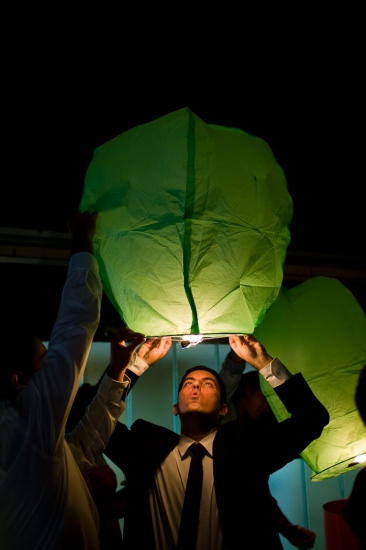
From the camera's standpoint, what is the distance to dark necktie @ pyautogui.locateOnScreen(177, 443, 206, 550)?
5.41 ft

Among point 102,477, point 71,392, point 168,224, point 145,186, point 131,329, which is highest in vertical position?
point 145,186

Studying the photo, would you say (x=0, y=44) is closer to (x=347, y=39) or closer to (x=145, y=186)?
(x=145, y=186)

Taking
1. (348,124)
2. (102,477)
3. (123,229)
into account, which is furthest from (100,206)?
(102,477)

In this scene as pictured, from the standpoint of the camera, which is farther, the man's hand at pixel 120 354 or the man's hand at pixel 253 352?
the man's hand at pixel 253 352

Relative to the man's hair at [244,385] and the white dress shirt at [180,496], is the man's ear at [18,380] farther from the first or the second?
the man's hair at [244,385]

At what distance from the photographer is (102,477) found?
8.81 feet

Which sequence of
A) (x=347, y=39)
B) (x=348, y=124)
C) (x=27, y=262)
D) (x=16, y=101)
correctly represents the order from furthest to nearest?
(x=27, y=262) → (x=348, y=124) → (x=16, y=101) → (x=347, y=39)

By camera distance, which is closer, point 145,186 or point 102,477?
point 145,186

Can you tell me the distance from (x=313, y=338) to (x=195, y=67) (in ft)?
4.71

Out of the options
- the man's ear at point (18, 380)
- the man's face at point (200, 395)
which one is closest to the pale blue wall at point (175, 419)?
the man's face at point (200, 395)

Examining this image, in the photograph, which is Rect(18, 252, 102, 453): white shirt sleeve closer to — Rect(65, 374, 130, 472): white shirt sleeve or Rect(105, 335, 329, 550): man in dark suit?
Rect(65, 374, 130, 472): white shirt sleeve

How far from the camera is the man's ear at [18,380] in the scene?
1417mm

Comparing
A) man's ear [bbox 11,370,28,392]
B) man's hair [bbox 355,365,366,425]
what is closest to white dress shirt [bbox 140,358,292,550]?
man's hair [bbox 355,365,366,425]

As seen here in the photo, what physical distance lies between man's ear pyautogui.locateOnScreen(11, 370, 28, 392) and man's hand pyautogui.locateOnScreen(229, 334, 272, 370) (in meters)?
0.86
